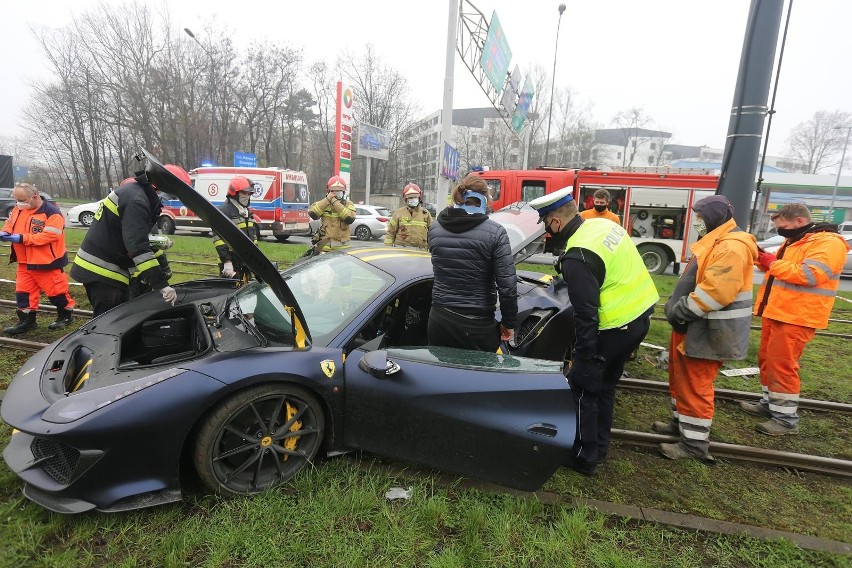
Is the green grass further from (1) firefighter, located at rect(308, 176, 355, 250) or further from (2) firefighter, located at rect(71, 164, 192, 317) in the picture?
(1) firefighter, located at rect(308, 176, 355, 250)

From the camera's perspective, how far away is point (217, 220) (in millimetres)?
2248

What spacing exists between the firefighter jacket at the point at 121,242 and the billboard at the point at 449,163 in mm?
6549

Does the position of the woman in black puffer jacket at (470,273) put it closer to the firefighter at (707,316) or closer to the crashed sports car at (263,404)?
the crashed sports car at (263,404)

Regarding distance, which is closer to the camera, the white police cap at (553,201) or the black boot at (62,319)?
the white police cap at (553,201)

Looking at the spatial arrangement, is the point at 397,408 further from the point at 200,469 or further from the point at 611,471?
the point at 611,471

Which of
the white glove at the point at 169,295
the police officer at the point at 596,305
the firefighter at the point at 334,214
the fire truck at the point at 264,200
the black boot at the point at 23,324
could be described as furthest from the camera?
the fire truck at the point at 264,200

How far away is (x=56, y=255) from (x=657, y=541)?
618 cm

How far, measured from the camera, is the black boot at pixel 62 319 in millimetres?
5059

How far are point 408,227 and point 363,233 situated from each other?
39.6 feet

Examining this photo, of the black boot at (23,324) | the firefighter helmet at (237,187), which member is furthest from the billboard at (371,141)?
the black boot at (23,324)

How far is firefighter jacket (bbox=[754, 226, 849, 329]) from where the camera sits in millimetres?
3486

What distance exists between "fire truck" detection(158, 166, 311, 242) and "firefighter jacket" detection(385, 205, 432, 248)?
10.9 metres

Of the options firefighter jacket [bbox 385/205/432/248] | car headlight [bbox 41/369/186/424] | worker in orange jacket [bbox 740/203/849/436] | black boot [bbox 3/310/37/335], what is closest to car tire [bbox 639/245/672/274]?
firefighter jacket [bbox 385/205/432/248]

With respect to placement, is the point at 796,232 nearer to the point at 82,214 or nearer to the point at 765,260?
the point at 765,260
